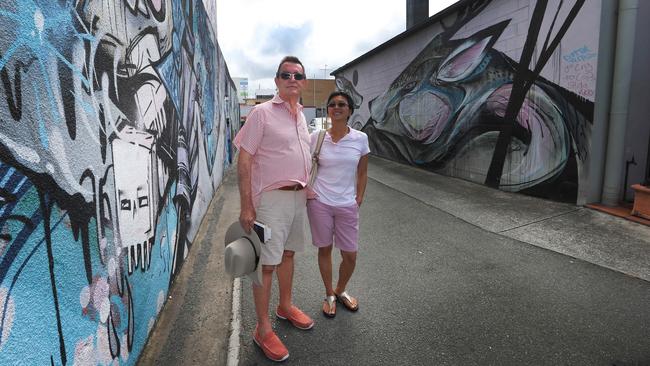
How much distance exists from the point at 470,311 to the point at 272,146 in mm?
2103

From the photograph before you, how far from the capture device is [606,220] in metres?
5.50

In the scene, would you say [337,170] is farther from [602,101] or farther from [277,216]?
[602,101]

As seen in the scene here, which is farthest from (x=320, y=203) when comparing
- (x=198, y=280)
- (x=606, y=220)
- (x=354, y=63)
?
(x=354, y=63)

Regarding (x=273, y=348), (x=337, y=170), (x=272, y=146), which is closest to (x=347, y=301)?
(x=273, y=348)

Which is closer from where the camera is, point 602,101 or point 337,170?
point 337,170

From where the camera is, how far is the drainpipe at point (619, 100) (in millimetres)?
5645

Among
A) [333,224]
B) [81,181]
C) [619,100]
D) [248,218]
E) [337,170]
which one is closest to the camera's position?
[81,181]

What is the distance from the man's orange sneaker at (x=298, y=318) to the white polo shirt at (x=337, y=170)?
882 mm

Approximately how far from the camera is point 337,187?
295 cm

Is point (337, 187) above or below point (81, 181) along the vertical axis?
below

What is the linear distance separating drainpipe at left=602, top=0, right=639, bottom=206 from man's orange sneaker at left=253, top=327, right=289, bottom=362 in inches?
231

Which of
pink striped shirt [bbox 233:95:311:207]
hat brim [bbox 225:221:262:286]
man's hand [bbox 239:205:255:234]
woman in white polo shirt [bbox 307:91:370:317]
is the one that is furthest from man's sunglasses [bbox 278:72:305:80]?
hat brim [bbox 225:221:262:286]

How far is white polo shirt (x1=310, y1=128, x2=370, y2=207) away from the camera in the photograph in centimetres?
294

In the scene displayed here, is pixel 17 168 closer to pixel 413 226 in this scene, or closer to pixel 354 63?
pixel 413 226
